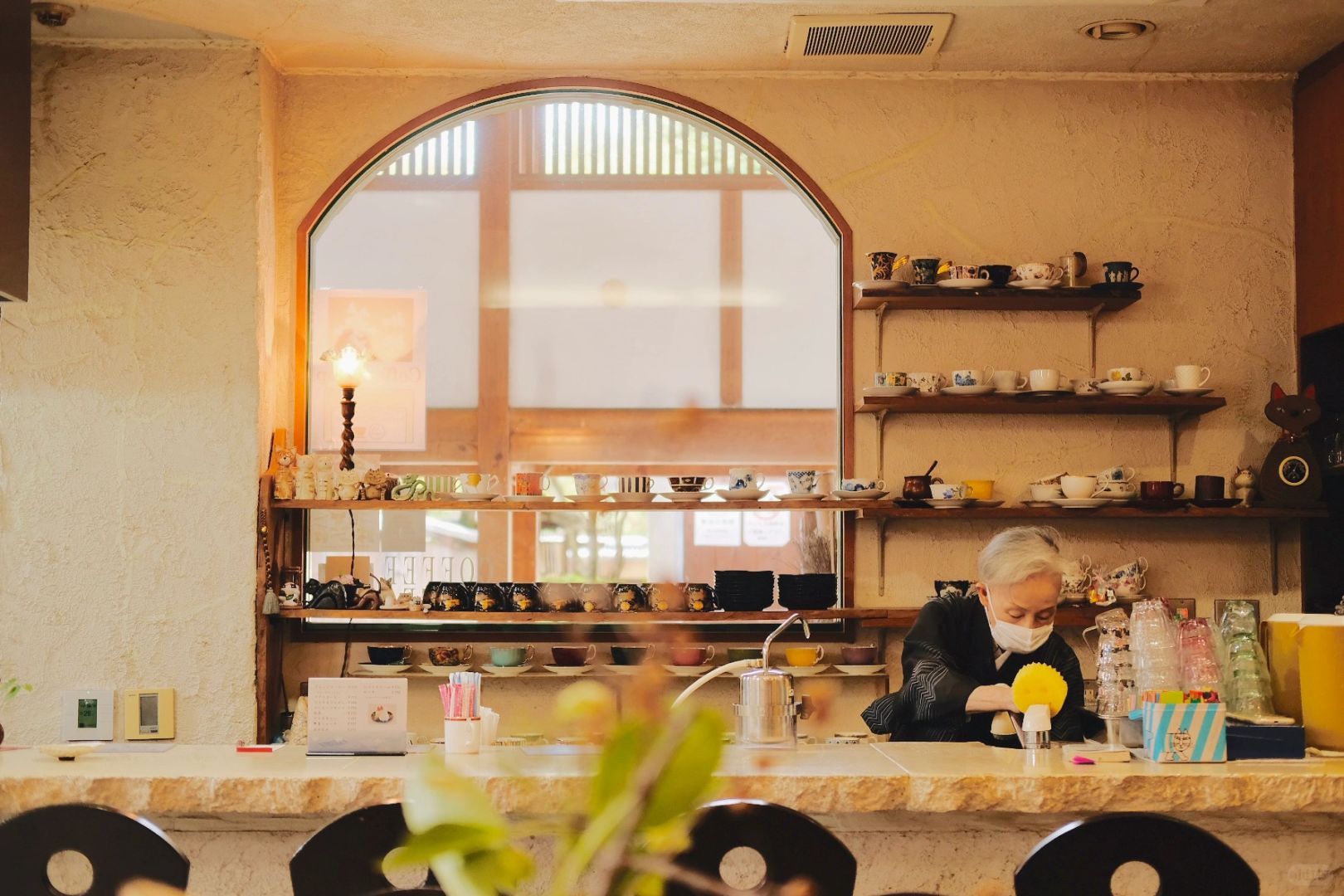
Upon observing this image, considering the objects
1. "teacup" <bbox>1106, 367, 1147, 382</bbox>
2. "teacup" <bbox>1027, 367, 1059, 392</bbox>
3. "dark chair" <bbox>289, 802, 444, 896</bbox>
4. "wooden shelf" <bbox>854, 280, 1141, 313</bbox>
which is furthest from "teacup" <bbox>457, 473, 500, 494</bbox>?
"dark chair" <bbox>289, 802, 444, 896</bbox>

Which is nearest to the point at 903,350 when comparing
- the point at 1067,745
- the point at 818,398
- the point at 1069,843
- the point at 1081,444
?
the point at 818,398

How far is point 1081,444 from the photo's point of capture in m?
4.06

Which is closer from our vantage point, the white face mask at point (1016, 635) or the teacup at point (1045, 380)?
the white face mask at point (1016, 635)

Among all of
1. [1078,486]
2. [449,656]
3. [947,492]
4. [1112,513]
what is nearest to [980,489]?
[947,492]

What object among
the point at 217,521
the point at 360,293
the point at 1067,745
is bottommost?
the point at 1067,745

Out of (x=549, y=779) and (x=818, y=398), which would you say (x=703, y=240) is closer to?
(x=818, y=398)

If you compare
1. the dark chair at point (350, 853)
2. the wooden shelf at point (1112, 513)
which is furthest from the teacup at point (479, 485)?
the dark chair at point (350, 853)

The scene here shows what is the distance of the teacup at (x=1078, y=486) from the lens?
381cm

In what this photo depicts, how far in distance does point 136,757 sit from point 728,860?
44.6 inches

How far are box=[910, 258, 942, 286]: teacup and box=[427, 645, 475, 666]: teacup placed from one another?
186 centimetres

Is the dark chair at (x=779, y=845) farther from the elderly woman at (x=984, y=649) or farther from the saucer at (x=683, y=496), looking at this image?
→ the saucer at (x=683, y=496)

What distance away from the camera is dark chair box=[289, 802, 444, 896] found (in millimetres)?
1752

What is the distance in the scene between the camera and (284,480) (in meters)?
3.81

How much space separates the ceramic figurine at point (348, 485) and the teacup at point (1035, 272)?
2.14 meters
